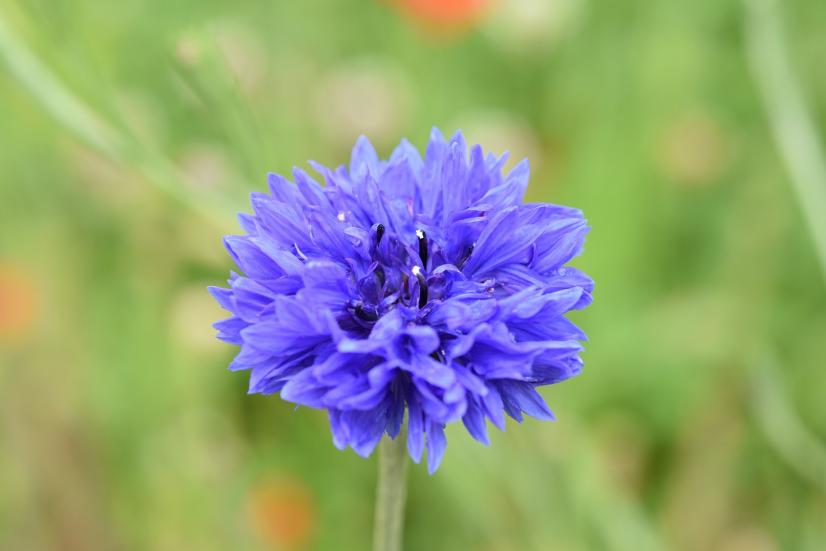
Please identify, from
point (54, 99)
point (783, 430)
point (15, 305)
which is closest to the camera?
point (54, 99)

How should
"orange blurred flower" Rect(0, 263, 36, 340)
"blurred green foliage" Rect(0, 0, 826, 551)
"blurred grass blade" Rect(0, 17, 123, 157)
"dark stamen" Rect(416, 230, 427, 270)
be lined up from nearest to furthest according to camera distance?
"dark stamen" Rect(416, 230, 427, 270)
"blurred grass blade" Rect(0, 17, 123, 157)
"blurred green foliage" Rect(0, 0, 826, 551)
"orange blurred flower" Rect(0, 263, 36, 340)

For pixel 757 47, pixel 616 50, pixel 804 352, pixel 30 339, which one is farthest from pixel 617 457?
pixel 30 339

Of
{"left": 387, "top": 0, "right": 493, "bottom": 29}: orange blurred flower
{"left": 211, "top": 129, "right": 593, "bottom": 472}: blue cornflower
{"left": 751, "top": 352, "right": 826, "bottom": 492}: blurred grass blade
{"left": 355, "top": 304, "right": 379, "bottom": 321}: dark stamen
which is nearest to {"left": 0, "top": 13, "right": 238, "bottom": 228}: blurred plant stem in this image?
{"left": 211, "top": 129, "right": 593, "bottom": 472}: blue cornflower

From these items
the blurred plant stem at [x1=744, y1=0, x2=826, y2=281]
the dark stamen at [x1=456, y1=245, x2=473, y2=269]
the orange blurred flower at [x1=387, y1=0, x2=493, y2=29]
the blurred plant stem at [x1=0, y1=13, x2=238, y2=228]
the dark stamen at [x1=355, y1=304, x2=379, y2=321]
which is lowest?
the dark stamen at [x1=355, y1=304, x2=379, y2=321]

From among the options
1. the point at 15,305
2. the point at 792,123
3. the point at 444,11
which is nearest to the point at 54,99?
the point at 15,305

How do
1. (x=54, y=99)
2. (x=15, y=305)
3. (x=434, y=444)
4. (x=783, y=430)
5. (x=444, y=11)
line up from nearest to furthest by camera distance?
(x=434, y=444) → (x=54, y=99) → (x=783, y=430) → (x=15, y=305) → (x=444, y=11)

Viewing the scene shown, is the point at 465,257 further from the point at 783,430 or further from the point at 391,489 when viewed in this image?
the point at 783,430

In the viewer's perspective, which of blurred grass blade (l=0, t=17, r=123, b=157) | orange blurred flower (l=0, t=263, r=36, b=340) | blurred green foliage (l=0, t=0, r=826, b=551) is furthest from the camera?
orange blurred flower (l=0, t=263, r=36, b=340)

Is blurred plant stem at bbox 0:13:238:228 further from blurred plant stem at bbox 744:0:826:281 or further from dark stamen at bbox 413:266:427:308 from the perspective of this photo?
blurred plant stem at bbox 744:0:826:281
